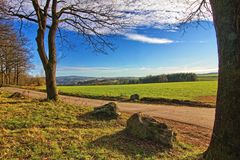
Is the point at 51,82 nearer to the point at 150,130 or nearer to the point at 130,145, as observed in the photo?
the point at 150,130

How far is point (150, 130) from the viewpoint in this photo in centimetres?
690

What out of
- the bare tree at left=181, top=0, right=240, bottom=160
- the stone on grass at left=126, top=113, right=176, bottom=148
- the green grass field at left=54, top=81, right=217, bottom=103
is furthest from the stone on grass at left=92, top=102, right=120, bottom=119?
the green grass field at left=54, top=81, right=217, bottom=103

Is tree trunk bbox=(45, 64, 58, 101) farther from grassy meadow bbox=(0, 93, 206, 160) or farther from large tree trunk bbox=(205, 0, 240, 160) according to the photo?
large tree trunk bbox=(205, 0, 240, 160)

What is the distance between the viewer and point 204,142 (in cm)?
814

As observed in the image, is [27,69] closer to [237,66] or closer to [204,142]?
[204,142]

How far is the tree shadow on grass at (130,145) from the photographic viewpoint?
589 cm

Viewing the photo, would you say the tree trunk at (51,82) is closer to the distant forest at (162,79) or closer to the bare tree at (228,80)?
the bare tree at (228,80)

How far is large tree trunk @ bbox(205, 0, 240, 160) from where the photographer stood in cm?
376

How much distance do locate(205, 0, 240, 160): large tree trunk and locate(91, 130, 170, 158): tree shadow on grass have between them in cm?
213

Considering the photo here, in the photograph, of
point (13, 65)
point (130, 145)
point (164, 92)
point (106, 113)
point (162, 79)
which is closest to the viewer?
point (130, 145)

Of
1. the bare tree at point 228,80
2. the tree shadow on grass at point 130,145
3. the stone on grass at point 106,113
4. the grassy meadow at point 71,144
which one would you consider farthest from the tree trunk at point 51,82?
the bare tree at point 228,80

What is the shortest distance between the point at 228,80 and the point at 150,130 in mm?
3405

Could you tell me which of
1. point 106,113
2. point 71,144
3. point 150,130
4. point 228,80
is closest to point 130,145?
point 150,130

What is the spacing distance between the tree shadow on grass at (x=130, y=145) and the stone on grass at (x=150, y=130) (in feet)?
0.49
